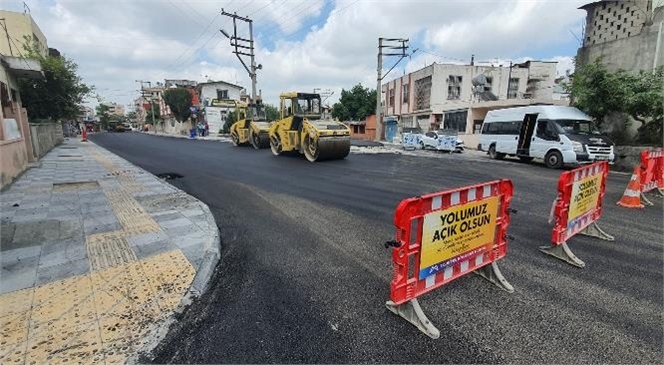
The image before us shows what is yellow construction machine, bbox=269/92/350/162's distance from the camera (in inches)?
537

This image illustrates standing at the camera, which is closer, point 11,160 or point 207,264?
point 207,264

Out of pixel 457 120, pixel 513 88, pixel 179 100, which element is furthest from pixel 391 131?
pixel 179 100

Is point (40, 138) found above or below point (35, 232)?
above

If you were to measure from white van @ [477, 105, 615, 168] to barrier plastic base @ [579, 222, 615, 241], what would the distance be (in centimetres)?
884

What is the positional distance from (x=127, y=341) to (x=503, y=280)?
3.58 metres

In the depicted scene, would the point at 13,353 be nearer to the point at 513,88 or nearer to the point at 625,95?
the point at 625,95

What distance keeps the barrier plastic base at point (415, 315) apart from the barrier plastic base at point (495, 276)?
118cm

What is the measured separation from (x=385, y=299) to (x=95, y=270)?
3.24 meters

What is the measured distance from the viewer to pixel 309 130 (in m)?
13.9

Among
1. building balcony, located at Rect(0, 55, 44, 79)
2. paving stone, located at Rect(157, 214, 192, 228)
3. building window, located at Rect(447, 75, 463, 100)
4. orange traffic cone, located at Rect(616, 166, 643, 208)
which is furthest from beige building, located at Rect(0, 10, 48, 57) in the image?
orange traffic cone, located at Rect(616, 166, 643, 208)

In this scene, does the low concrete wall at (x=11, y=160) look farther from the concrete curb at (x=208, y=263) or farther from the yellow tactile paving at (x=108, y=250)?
the concrete curb at (x=208, y=263)

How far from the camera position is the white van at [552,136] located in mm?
12016

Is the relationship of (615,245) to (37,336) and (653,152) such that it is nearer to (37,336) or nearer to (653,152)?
(653,152)

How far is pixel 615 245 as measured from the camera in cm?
462
